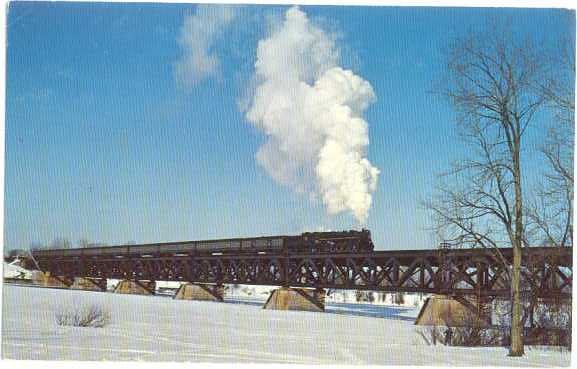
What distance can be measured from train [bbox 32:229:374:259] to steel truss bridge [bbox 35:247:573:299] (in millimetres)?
294

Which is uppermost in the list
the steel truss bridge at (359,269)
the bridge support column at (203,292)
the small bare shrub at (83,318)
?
the steel truss bridge at (359,269)

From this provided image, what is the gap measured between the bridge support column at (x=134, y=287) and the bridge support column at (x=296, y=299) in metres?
10.8

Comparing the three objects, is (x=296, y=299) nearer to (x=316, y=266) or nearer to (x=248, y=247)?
(x=316, y=266)

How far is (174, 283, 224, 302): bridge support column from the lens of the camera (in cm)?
3875

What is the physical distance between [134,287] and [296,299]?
40.9ft

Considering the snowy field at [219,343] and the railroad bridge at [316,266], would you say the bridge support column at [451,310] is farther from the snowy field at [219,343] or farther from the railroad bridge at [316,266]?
the snowy field at [219,343]

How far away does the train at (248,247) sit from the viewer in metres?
28.8

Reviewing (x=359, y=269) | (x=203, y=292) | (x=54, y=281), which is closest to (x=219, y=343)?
(x=359, y=269)

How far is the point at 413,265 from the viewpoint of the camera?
27922mm

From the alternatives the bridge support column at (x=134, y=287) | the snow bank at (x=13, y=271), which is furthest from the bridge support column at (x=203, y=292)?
the snow bank at (x=13, y=271)

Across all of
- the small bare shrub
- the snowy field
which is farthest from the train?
the small bare shrub

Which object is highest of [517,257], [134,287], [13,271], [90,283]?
[517,257]

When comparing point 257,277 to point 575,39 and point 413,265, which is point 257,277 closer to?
point 413,265

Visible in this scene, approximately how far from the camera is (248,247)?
1300 inches
